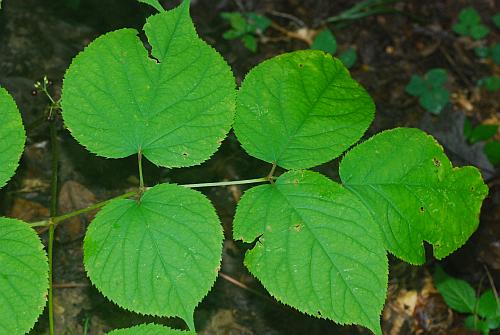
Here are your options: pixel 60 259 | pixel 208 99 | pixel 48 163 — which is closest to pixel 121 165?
pixel 48 163

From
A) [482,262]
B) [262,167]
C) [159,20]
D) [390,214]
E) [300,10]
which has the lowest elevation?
[482,262]

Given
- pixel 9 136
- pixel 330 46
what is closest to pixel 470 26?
pixel 330 46

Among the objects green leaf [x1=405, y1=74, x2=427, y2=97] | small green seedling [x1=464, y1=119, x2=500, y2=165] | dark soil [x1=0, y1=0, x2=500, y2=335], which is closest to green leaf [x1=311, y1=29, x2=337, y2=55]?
dark soil [x1=0, y1=0, x2=500, y2=335]

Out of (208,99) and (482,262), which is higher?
(208,99)

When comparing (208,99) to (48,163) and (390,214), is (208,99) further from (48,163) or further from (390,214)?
(48,163)

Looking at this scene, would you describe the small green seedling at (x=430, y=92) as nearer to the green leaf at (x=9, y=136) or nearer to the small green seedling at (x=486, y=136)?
the small green seedling at (x=486, y=136)

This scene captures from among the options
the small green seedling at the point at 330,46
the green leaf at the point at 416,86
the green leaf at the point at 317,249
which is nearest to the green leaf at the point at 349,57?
the small green seedling at the point at 330,46

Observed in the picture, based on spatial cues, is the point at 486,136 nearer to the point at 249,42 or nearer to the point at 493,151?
the point at 493,151
